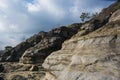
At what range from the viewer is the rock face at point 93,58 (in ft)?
93.1

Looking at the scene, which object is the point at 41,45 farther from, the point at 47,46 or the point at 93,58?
the point at 93,58

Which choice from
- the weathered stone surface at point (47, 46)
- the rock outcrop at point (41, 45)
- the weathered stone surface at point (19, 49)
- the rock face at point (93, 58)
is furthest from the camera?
the weathered stone surface at point (19, 49)

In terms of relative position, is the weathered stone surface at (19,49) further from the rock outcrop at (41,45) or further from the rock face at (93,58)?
the rock face at (93,58)

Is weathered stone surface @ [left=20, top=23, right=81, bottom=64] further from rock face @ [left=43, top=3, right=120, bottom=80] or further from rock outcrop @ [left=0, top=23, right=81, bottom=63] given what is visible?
rock face @ [left=43, top=3, right=120, bottom=80]

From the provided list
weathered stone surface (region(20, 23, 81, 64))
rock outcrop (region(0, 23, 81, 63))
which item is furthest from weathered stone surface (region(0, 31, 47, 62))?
weathered stone surface (region(20, 23, 81, 64))

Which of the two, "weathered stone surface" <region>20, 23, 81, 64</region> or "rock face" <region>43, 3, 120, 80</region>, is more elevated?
"weathered stone surface" <region>20, 23, 81, 64</region>

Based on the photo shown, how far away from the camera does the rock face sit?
28.4 metres

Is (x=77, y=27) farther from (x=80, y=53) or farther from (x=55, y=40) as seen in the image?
(x=80, y=53)

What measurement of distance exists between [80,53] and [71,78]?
315 centimetres

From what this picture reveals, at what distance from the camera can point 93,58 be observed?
30578mm

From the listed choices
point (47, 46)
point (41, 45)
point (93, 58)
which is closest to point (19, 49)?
point (41, 45)

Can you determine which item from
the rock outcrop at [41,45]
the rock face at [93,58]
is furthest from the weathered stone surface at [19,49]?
the rock face at [93,58]

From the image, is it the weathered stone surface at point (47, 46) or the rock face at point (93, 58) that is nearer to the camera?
the rock face at point (93, 58)

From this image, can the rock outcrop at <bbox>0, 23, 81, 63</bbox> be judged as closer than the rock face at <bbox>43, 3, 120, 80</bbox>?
No
